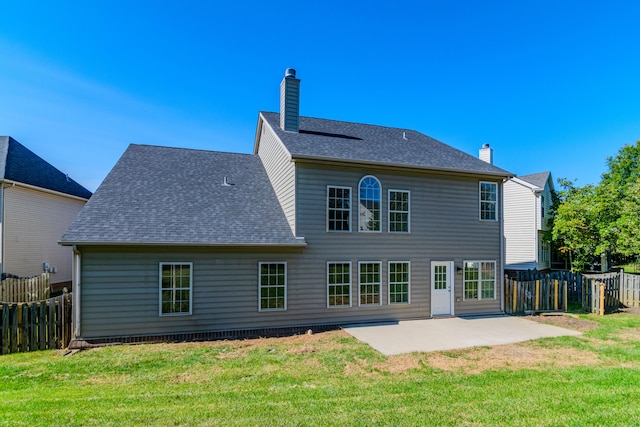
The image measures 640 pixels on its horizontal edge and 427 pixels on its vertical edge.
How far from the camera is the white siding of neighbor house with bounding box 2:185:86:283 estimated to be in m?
14.3

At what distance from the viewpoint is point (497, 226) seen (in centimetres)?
1250

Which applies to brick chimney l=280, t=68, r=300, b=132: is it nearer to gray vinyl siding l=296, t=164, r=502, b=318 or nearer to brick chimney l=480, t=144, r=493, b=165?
gray vinyl siding l=296, t=164, r=502, b=318

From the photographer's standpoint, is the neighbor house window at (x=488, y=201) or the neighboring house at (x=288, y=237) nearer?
the neighboring house at (x=288, y=237)

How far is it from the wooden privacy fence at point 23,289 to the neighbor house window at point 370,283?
42.2ft

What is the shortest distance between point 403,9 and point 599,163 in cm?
3372

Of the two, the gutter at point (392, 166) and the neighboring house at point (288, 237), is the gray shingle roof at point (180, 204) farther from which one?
the gutter at point (392, 166)

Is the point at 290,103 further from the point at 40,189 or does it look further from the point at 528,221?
the point at 528,221

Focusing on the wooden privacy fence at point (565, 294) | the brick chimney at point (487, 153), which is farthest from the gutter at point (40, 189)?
the brick chimney at point (487, 153)

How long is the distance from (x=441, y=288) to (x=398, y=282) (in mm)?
1813

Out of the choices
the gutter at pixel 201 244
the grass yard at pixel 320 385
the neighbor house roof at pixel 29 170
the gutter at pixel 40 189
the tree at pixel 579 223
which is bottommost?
the grass yard at pixel 320 385

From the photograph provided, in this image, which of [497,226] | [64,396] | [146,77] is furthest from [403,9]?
[64,396]

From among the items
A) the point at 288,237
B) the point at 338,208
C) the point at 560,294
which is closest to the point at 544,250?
the point at 560,294

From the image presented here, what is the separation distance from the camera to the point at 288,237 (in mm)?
10039

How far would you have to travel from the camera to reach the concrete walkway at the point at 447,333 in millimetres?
8336
